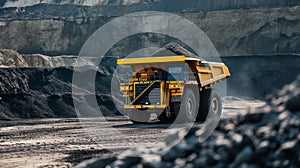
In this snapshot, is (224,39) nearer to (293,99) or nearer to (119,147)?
(119,147)

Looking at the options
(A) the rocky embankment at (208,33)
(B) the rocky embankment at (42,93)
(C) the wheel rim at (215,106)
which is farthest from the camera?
(A) the rocky embankment at (208,33)

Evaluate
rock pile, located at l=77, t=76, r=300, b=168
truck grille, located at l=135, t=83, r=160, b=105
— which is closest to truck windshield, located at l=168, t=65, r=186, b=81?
truck grille, located at l=135, t=83, r=160, b=105

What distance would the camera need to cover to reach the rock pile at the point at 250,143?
255 cm

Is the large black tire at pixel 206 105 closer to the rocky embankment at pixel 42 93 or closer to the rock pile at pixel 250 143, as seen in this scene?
the rocky embankment at pixel 42 93

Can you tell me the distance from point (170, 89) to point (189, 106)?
732 mm

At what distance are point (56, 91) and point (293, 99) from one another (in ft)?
57.7

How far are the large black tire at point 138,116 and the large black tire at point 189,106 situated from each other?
1.34 metres

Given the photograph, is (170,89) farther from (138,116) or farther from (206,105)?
(138,116)

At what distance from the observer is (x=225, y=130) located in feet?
9.39

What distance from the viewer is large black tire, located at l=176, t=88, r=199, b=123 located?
11.5m

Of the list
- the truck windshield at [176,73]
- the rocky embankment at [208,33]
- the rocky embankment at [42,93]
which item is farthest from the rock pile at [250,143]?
the rocky embankment at [208,33]

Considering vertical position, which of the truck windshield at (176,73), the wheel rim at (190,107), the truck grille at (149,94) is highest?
the truck windshield at (176,73)

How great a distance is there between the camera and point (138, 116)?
12.7 metres

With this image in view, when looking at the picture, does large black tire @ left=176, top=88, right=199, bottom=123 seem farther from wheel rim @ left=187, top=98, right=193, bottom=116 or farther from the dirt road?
the dirt road
